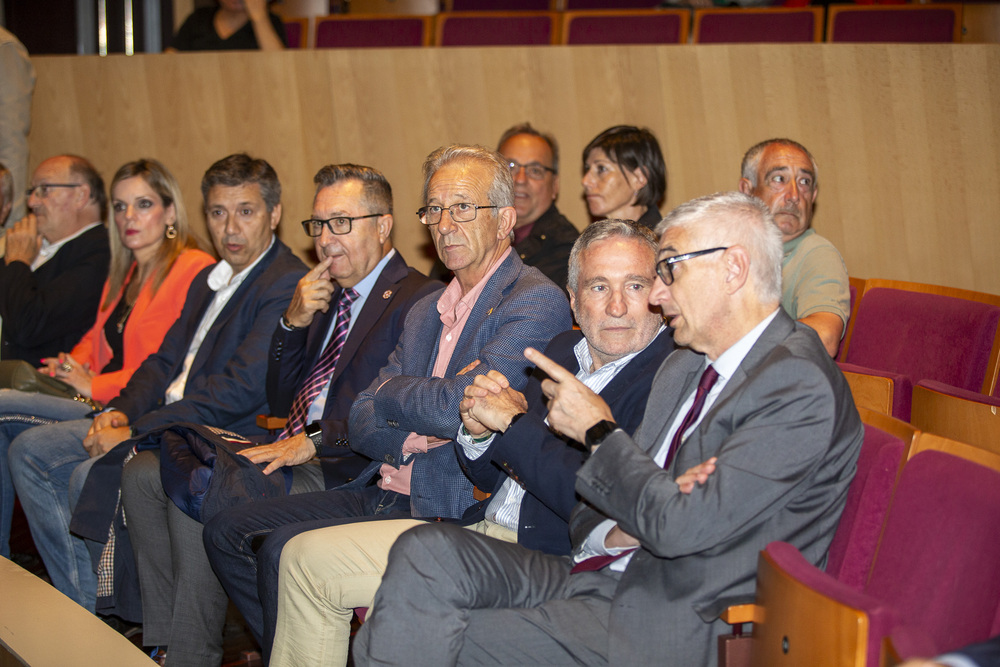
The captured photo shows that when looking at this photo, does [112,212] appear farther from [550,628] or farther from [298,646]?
[550,628]

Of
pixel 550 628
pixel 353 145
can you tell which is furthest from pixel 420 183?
pixel 550 628

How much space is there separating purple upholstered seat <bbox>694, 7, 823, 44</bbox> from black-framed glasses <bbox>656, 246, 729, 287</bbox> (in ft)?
10.3

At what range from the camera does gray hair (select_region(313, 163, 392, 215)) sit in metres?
2.68

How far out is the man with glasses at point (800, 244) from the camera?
100 inches

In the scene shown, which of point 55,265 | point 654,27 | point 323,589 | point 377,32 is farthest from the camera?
point 377,32

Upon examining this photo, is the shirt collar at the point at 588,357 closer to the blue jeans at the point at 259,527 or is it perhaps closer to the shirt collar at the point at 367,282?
the blue jeans at the point at 259,527

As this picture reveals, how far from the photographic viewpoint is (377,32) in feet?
15.7

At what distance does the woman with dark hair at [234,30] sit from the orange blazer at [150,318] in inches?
65.5

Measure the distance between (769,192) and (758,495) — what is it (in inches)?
72.2

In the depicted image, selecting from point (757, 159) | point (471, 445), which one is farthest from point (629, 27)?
point (471, 445)

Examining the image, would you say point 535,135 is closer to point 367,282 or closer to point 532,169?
point 532,169

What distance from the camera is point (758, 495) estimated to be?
1313mm

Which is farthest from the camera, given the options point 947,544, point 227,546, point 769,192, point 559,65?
point 559,65

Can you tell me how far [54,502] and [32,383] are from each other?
0.57 m
